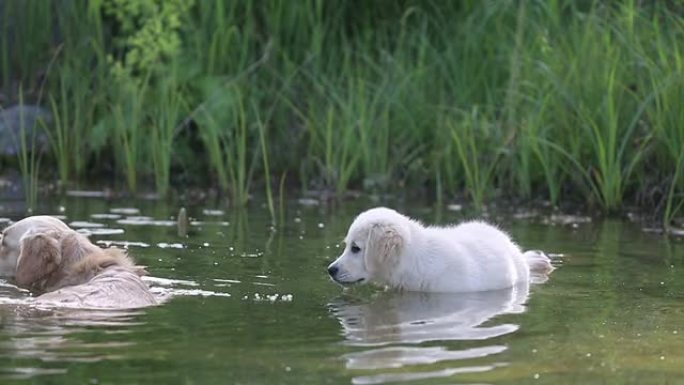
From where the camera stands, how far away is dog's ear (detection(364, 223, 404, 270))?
31.1ft

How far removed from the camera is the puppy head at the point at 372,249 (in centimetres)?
941

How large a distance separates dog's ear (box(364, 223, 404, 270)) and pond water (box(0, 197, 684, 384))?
23 cm

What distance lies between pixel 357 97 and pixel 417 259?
5.01 m

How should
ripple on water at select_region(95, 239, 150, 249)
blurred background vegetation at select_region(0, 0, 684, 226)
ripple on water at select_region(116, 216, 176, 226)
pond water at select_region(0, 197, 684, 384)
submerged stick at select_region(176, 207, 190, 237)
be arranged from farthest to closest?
blurred background vegetation at select_region(0, 0, 684, 226) < ripple on water at select_region(116, 216, 176, 226) < submerged stick at select_region(176, 207, 190, 237) < ripple on water at select_region(95, 239, 150, 249) < pond water at select_region(0, 197, 684, 384)

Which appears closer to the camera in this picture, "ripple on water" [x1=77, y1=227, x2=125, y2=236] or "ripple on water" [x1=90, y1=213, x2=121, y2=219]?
"ripple on water" [x1=77, y1=227, x2=125, y2=236]

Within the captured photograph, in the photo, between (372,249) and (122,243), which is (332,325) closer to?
(372,249)

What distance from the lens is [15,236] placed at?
31.9 feet

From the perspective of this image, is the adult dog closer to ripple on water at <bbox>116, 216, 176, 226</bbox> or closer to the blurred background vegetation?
ripple on water at <bbox>116, 216, 176, 226</bbox>

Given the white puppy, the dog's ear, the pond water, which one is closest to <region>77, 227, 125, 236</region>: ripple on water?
the pond water

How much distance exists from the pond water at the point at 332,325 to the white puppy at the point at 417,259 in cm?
14

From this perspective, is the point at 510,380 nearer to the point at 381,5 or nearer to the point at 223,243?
the point at 223,243

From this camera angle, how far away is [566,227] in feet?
40.9

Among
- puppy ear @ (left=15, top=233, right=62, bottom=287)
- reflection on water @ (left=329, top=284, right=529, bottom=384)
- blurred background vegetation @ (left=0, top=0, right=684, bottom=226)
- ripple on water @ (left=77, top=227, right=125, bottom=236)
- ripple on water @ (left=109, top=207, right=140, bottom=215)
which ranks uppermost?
blurred background vegetation @ (left=0, top=0, right=684, bottom=226)

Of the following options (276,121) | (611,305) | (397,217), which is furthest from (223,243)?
(276,121)
